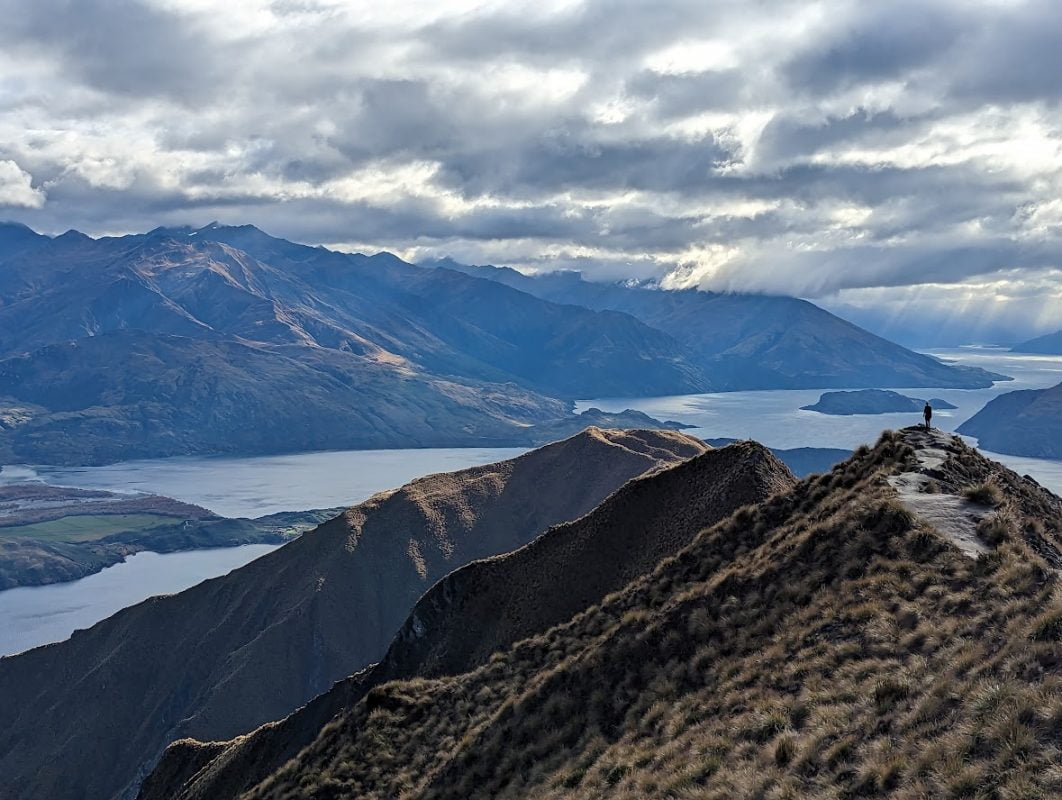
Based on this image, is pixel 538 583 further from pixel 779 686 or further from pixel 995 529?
pixel 779 686

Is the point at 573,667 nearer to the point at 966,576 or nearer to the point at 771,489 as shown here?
the point at 966,576

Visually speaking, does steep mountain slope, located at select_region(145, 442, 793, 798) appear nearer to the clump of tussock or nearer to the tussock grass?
the tussock grass

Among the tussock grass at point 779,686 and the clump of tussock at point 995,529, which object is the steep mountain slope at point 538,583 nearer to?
the tussock grass at point 779,686

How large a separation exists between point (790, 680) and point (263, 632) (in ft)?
356

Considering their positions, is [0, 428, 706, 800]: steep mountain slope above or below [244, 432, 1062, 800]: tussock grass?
below

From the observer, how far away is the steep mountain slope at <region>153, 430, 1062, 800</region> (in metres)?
18.7

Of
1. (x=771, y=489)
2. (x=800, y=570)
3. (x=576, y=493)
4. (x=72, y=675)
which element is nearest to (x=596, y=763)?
(x=800, y=570)

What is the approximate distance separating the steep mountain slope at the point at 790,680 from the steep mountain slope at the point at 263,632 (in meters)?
76.6

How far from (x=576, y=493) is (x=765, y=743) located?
394 feet

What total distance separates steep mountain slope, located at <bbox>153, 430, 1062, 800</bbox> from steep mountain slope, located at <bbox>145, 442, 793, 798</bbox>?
12572 mm

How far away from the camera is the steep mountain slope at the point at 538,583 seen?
5603 cm

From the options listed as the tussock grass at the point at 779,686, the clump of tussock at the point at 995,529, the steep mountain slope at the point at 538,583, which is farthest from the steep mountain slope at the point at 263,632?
the clump of tussock at the point at 995,529

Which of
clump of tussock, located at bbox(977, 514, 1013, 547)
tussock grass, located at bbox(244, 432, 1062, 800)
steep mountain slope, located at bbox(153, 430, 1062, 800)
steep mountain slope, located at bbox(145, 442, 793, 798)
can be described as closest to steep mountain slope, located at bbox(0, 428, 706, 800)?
steep mountain slope, located at bbox(145, 442, 793, 798)

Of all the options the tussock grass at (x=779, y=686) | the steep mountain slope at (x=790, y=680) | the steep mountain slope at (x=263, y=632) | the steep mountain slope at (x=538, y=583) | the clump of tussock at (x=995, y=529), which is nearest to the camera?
the tussock grass at (x=779, y=686)
